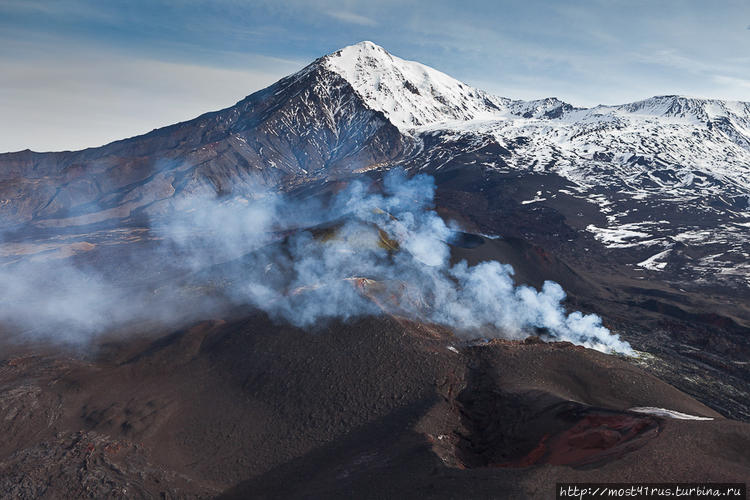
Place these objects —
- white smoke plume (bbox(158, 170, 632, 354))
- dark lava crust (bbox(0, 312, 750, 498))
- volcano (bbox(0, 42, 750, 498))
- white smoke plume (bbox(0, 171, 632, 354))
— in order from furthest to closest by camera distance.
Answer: white smoke plume (bbox(0, 171, 632, 354))
white smoke plume (bbox(158, 170, 632, 354))
volcano (bbox(0, 42, 750, 498))
dark lava crust (bbox(0, 312, 750, 498))

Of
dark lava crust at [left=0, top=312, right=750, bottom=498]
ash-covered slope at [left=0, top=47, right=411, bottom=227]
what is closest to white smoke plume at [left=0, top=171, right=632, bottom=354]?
dark lava crust at [left=0, top=312, right=750, bottom=498]

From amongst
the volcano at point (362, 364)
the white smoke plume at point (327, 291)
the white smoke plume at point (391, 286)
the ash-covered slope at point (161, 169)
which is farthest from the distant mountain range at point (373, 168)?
the white smoke plume at point (327, 291)

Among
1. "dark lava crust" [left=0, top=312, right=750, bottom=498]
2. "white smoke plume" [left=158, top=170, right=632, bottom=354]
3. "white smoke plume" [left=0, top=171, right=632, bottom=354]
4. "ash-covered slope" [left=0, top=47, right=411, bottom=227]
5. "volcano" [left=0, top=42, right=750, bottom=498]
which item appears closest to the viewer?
"dark lava crust" [left=0, top=312, right=750, bottom=498]

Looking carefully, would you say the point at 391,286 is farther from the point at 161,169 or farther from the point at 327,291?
the point at 161,169

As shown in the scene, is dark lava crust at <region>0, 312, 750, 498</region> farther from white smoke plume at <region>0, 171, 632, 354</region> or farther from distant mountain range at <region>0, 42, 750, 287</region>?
distant mountain range at <region>0, 42, 750, 287</region>

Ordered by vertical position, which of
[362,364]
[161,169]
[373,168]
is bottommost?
[362,364]

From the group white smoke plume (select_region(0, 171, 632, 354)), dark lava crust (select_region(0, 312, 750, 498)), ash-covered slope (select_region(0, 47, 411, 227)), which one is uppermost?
ash-covered slope (select_region(0, 47, 411, 227))

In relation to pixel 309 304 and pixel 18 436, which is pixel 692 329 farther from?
pixel 18 436

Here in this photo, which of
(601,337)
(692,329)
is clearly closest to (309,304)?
(601,337)

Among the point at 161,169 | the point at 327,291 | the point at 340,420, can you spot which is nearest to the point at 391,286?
the point at 327,291
